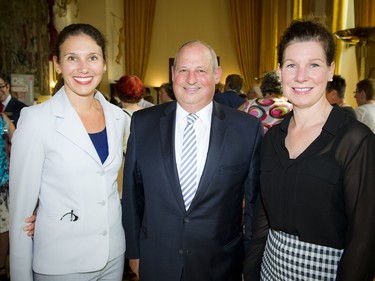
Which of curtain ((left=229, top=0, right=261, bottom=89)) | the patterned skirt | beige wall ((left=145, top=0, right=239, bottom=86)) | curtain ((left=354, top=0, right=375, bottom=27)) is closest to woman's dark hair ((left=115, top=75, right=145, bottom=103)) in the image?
the patterned skirt

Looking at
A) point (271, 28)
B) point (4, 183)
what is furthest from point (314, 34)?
point (271, 28)

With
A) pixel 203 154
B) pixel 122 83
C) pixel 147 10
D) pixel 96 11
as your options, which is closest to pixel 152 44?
pixel 147 10

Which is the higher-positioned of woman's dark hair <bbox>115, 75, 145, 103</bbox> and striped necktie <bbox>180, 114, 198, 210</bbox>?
woman's dark hair <bbox>115, 75, 145, 103</bbox>

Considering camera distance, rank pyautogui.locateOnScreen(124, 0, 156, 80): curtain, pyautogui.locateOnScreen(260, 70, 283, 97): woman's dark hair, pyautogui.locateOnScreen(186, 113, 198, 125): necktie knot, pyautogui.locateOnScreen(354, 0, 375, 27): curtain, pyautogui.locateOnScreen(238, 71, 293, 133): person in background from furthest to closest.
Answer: pyautogui.locateOnScreen(124, 0, 156, 80): curtain
pyautogui.locateOnScreen(354, 0, 375, 27): curtain
pyautogui.locateOnScreen(260, 70, 283, 97): woman's dark hair
pyautogui.locateOnScreen(238, 71, 293, 133): person in background
pyautogui.locateOnScreen(186, 113, 198, 125): necktie knot

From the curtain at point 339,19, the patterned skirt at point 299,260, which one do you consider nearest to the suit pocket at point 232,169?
the patterned skirt at point 299,260

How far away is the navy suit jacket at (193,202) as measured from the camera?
5.89 ft

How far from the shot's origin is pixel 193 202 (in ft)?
5.83

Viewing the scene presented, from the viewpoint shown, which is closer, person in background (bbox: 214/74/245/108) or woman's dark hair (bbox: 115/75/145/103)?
woman's dark hair (bbox: 115/75/145/103)

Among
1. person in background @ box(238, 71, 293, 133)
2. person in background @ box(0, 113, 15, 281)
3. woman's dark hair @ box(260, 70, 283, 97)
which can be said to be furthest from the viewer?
woman's dark hair @ box(260, 70, 283, 97)

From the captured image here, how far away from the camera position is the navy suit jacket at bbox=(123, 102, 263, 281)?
70.7 inches

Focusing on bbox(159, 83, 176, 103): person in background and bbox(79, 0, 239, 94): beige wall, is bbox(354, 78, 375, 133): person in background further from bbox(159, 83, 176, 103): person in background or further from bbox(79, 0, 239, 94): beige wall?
bbox(79, 0, 239, 94): beige wall

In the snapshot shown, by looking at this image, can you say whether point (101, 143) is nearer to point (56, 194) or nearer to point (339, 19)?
point (56, 194)

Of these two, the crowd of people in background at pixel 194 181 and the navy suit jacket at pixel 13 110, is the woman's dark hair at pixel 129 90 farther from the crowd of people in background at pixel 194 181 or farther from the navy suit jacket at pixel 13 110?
the crowd of people in background at pixel 194 181

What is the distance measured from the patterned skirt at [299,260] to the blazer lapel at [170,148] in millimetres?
485
